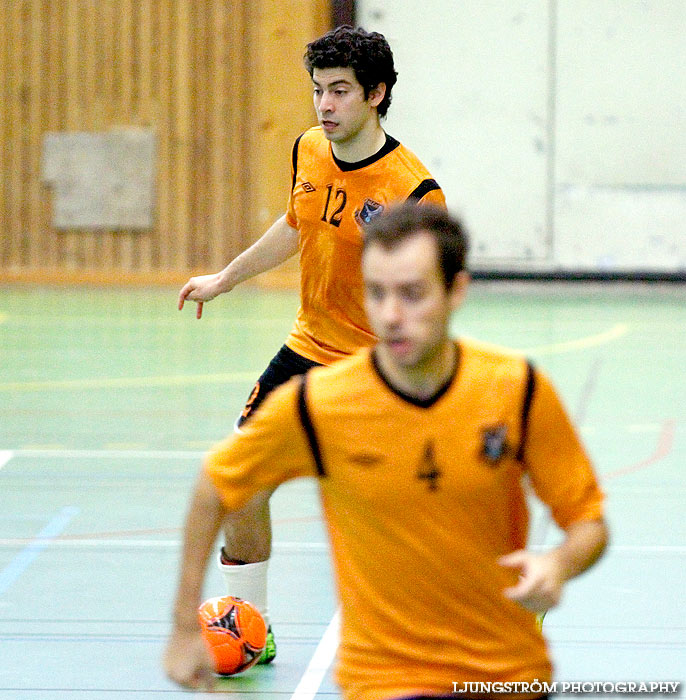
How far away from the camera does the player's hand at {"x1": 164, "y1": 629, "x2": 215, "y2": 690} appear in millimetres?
2289

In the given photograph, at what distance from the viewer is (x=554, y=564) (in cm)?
223

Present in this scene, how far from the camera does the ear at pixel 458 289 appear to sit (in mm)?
2387

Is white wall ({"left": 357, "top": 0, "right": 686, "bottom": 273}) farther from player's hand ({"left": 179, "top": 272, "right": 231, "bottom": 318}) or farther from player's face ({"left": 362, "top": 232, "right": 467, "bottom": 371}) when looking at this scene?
player's face ({"left": 362, "top": 232, "right": 467, "bottom": 371})

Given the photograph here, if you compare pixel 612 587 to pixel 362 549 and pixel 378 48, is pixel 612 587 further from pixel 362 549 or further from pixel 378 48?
pixel 362 549

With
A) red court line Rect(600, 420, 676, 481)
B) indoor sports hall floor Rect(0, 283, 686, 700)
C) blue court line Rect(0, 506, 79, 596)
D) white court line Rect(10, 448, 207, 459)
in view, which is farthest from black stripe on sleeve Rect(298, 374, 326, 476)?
white court line Rect(10, 448, 207, 459)

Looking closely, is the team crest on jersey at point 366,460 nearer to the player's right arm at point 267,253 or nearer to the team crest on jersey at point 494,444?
the team crest on jersey at point 494,444

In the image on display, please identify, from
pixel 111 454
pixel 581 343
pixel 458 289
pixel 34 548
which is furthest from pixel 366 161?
pixel 581 343

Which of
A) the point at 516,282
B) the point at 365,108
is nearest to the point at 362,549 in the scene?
the point at 365,108

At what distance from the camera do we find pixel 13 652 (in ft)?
14.4

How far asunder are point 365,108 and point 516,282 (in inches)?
550

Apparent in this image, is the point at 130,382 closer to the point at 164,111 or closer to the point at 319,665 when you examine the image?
the point at 319,665

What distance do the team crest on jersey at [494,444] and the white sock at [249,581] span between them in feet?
7.01

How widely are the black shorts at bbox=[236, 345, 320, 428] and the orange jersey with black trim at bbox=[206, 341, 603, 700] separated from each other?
1.89 m

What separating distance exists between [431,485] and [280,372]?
2086 millimetres
